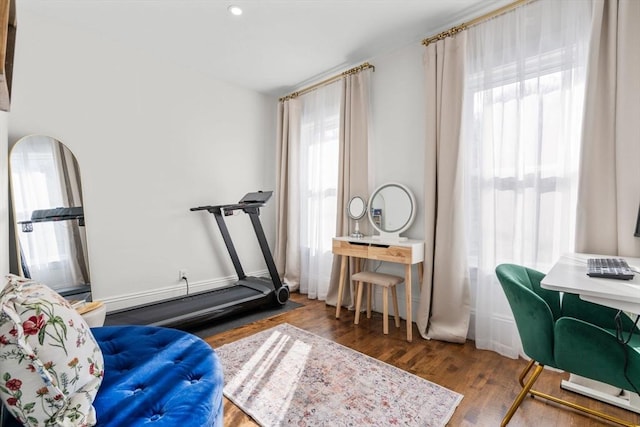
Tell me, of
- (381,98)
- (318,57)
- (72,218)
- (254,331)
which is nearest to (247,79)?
(318,57)

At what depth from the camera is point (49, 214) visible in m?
2.52

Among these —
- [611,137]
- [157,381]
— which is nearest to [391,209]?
[611,137]

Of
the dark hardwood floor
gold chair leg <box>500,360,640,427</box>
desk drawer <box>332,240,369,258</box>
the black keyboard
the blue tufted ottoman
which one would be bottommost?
the dark hardwood floor

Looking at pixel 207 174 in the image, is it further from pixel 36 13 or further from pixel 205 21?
pixel 36 13

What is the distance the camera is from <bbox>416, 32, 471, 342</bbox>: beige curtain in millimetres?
2426

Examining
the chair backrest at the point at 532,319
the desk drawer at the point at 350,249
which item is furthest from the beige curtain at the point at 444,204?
the chair backrest at the point at 532,319

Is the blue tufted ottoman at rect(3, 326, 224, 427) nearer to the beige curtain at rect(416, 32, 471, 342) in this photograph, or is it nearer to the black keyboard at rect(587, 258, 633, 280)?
the black keyboard at rect(587, 258, 633, 280)

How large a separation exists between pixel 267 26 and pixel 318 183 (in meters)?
1.69

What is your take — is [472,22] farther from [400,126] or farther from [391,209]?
[391,209]

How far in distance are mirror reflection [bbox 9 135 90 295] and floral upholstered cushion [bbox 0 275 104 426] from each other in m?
1.86

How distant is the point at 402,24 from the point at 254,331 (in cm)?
297

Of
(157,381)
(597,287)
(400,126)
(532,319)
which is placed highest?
(400,126)

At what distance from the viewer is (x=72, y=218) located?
8.64ft

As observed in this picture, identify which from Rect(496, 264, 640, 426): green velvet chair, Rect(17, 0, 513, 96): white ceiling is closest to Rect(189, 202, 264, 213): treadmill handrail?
Rect(17, 0, 513, 96): white ceiling
